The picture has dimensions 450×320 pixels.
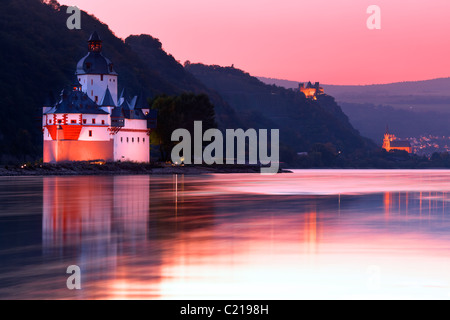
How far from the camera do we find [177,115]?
440 ft

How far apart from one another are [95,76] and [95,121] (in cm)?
1234

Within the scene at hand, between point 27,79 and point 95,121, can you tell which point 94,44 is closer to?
point 95,121

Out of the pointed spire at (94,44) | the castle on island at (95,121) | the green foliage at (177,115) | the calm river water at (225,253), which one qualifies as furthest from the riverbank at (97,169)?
the calm river water at (225,253)

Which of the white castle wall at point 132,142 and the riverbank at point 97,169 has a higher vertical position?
the white castle wall at point 132,142

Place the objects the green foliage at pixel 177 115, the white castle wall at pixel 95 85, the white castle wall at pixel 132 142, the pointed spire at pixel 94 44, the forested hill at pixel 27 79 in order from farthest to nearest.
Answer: the forested hill at pixel 27 79, the pointed spire at pixel 94 44, the white castle wall at pixel 95 85, the green foliage at pixel 177 115, the white castle wall at pixel 132 142

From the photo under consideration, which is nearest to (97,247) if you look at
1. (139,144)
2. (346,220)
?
(346,220)

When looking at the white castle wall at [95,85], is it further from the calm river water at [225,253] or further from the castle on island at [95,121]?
the calm river water at [225,253]

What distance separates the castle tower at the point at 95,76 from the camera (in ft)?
438

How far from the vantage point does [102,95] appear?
13312cm

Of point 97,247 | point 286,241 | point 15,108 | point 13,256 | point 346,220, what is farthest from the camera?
point 15,108

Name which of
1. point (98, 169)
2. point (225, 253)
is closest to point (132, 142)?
point (98, 169)

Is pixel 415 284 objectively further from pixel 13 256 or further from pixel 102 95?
pixel 102 95

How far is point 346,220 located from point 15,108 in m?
136

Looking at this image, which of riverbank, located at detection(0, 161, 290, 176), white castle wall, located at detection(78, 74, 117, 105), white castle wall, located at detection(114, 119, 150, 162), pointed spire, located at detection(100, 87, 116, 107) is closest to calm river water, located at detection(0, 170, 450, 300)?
riverbank, located at detection(0, 161, 290, 176)
